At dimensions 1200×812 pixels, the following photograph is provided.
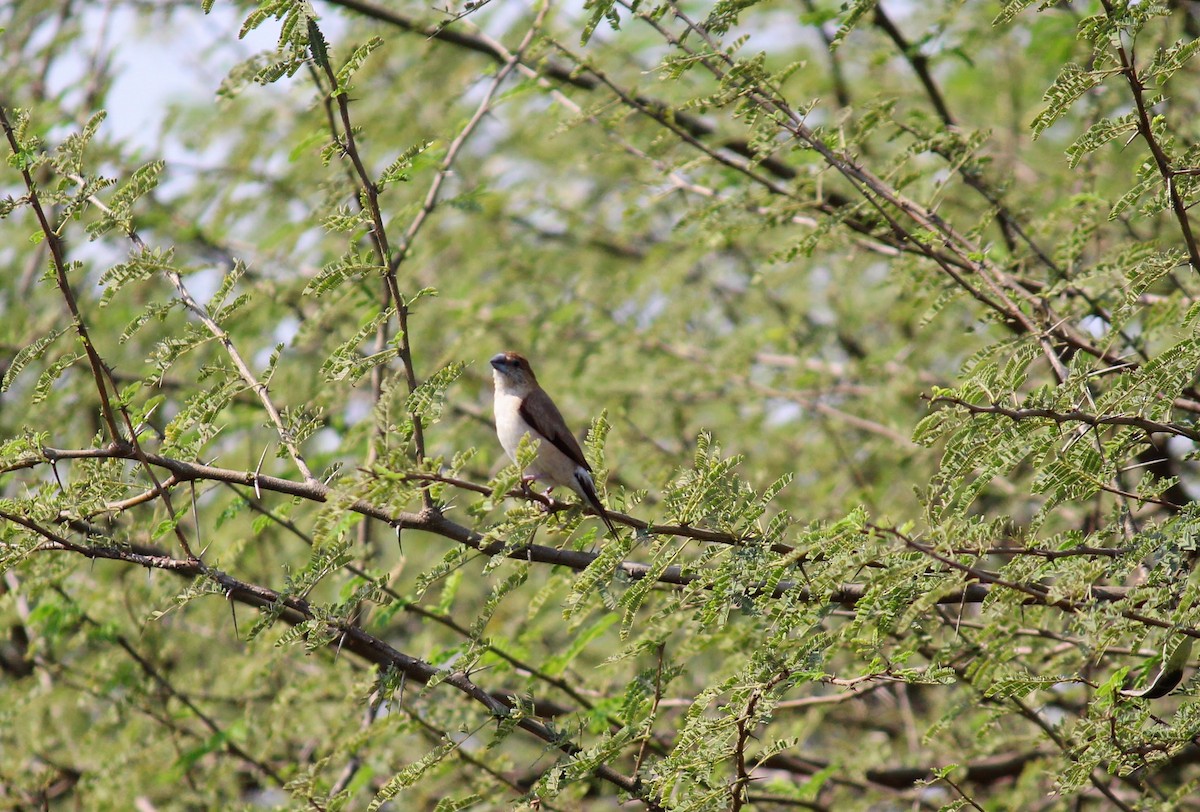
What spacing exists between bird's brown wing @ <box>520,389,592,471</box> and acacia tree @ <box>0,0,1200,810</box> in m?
0.44

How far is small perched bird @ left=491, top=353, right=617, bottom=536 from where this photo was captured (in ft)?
17.1

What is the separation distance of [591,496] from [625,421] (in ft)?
11.0

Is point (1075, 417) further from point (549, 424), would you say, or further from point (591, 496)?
point (549, 424)

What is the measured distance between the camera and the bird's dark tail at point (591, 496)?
377 centimetres

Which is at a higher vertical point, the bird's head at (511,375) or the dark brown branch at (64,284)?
the bird's head at (511,375)

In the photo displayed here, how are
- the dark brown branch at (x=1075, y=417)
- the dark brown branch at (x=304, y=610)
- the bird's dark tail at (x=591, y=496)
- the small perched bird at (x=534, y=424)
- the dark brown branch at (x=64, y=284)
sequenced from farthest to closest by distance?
1. the small perched bird at (x=534, y=424)
2. the bird's dark tail at (x=591, y=496)
3. the dark brown branch at (x=304, y=610)
4. the dark brown branch at (x=64, y=284)
5. the dark brown branch at (x=1075, y=417)

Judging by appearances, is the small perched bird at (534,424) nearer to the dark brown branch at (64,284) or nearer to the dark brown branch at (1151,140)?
the dark brown branch at (64,284)

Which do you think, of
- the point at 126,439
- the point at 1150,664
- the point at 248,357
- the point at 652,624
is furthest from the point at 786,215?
the point at 248,357

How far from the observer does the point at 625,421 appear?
296 inches

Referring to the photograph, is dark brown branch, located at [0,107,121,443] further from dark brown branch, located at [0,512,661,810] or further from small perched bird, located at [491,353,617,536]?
small perched bird, located at [491,353,617,536]

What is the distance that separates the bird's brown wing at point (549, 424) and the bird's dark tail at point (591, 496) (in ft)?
1.96

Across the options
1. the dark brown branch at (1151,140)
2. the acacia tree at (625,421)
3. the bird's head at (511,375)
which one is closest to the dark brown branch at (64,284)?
the acacia tree at (625,421)

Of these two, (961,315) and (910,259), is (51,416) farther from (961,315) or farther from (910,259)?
(961,315)

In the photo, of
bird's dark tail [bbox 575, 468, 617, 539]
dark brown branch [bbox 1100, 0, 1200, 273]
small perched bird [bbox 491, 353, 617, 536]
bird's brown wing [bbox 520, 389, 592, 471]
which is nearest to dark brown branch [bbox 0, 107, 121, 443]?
bird's dark tail [bbox 575, 468, 617, 539]
